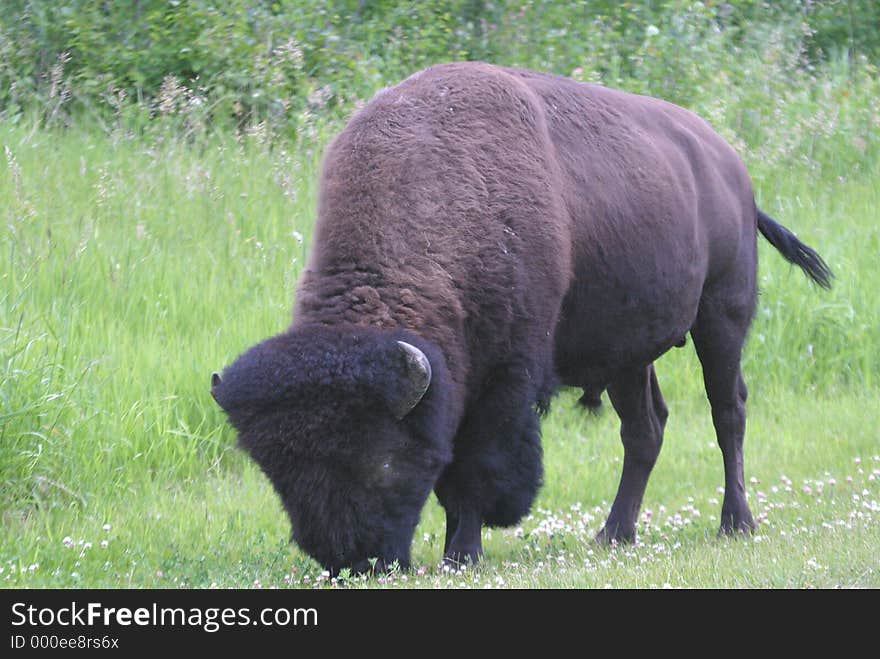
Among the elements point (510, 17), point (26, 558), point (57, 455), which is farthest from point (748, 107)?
point (26, 558)

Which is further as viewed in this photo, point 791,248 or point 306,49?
point 306,49

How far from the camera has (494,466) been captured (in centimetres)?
A: 563

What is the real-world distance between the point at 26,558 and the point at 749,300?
4492mm

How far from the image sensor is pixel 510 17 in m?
14.1

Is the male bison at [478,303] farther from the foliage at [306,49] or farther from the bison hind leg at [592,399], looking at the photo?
the foliage at [306,49]

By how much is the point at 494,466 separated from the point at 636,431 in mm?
2012

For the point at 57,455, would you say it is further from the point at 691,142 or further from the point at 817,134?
the point at 817,134

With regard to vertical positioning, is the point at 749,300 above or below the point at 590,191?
below

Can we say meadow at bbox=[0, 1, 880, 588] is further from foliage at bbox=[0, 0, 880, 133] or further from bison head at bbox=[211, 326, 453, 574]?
foliage at bbox=[0, 0, 880, 133]

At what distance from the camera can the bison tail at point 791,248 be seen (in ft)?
26.0

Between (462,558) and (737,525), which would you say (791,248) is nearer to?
(737,525)

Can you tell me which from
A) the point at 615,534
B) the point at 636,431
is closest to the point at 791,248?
the point at 636,431

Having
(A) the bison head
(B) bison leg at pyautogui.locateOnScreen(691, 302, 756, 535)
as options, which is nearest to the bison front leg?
(A) the bison head

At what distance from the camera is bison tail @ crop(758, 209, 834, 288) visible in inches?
311
